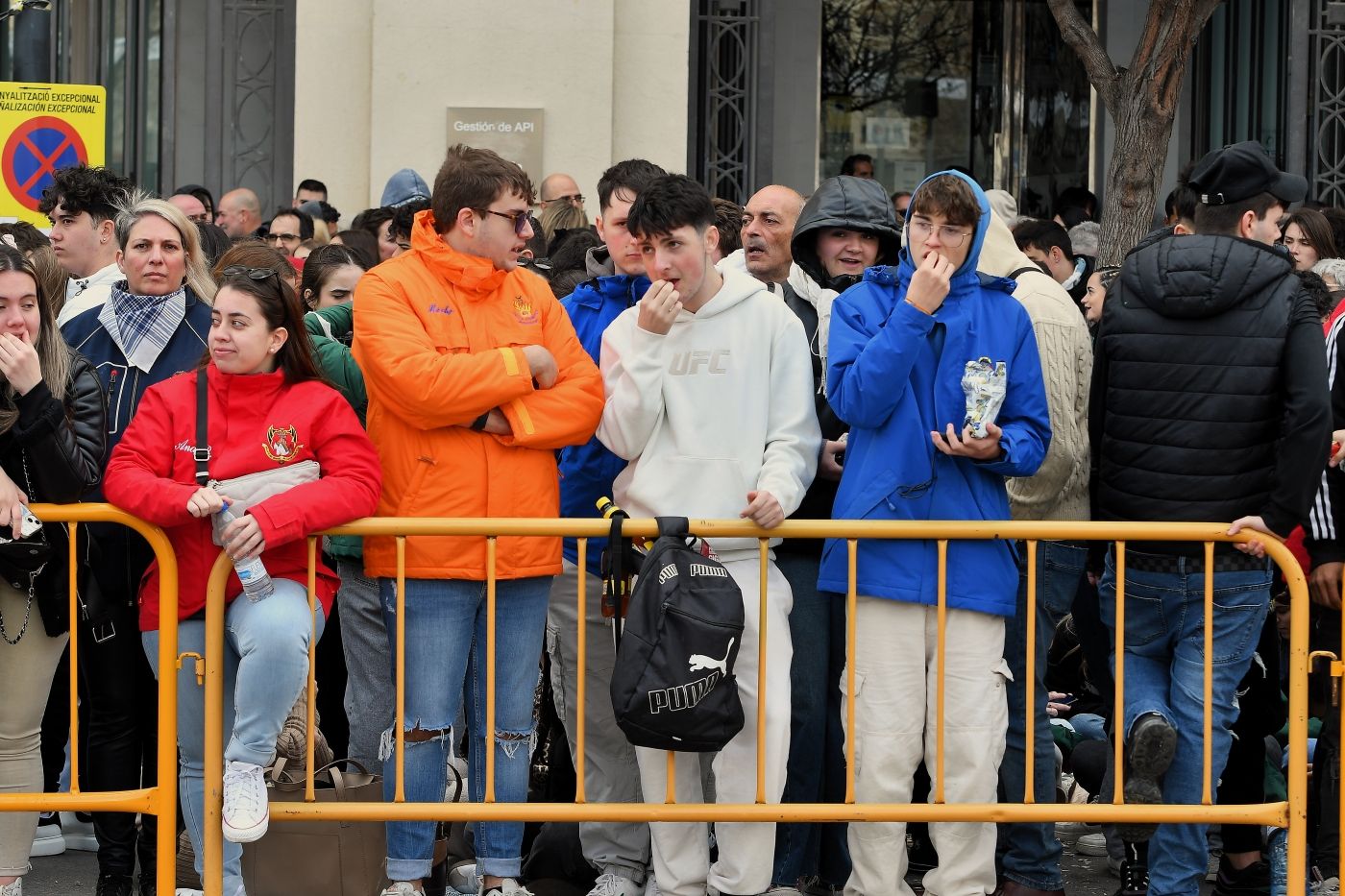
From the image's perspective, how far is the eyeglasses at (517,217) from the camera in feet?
18.3

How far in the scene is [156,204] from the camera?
6312mm

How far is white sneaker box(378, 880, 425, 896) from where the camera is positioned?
5.50m

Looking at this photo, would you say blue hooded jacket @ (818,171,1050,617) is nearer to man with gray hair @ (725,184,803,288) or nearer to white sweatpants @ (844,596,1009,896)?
white sweatpants @ (844,596,1009,896)

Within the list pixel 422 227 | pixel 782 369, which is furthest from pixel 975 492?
pixel 422 227

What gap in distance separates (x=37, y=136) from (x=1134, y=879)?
6.60 metres

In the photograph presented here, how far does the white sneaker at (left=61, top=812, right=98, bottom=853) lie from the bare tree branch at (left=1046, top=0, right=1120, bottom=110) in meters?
8.34

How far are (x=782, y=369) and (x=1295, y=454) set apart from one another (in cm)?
156

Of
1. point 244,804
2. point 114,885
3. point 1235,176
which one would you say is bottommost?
point 114,885

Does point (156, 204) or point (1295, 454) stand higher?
point (156, 204)

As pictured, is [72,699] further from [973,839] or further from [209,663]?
[973,839]

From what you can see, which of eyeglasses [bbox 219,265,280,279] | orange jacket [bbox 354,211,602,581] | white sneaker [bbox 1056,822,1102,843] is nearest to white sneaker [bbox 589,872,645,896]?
orange jacket [bbox 354,211,602,581]

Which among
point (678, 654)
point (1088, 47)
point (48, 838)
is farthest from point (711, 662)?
point (1088, 47)

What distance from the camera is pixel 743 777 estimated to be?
545cm

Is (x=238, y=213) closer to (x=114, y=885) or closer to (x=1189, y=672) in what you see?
(x=114, y=885)
